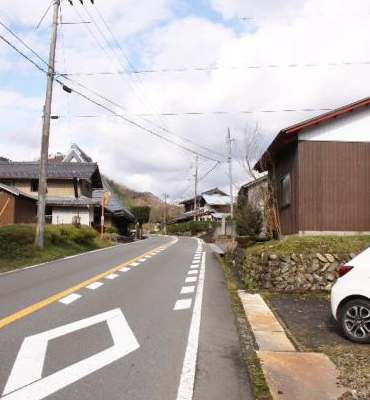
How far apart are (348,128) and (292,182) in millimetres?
2520

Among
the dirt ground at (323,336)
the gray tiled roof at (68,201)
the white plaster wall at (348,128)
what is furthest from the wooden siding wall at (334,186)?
the gray tiled roof at (68,201)

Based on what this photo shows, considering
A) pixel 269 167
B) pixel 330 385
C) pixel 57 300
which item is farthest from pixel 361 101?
pixel 330 385

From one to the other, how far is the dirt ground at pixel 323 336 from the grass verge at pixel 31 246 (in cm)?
954

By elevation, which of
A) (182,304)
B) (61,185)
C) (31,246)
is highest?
(61,185)

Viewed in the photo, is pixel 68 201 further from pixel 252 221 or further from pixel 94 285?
pixel 94 285

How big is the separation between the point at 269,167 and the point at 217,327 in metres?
13.9

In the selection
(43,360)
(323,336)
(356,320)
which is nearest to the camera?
(43,360)

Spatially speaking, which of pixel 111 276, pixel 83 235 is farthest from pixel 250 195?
pixel 111 276

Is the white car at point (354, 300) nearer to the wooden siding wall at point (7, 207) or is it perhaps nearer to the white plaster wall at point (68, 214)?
the wooden siding wall at point (7, 207)

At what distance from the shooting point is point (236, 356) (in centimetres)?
605

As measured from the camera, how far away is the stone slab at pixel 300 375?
15.4 ft

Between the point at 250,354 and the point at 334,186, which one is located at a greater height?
the point at 334,186

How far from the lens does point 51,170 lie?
42.1 m

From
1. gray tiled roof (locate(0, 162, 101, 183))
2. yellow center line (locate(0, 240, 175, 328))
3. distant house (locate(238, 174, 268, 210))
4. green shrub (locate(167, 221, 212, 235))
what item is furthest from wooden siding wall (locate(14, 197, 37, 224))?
green shrub (locate(167, 221, 212, 235))
